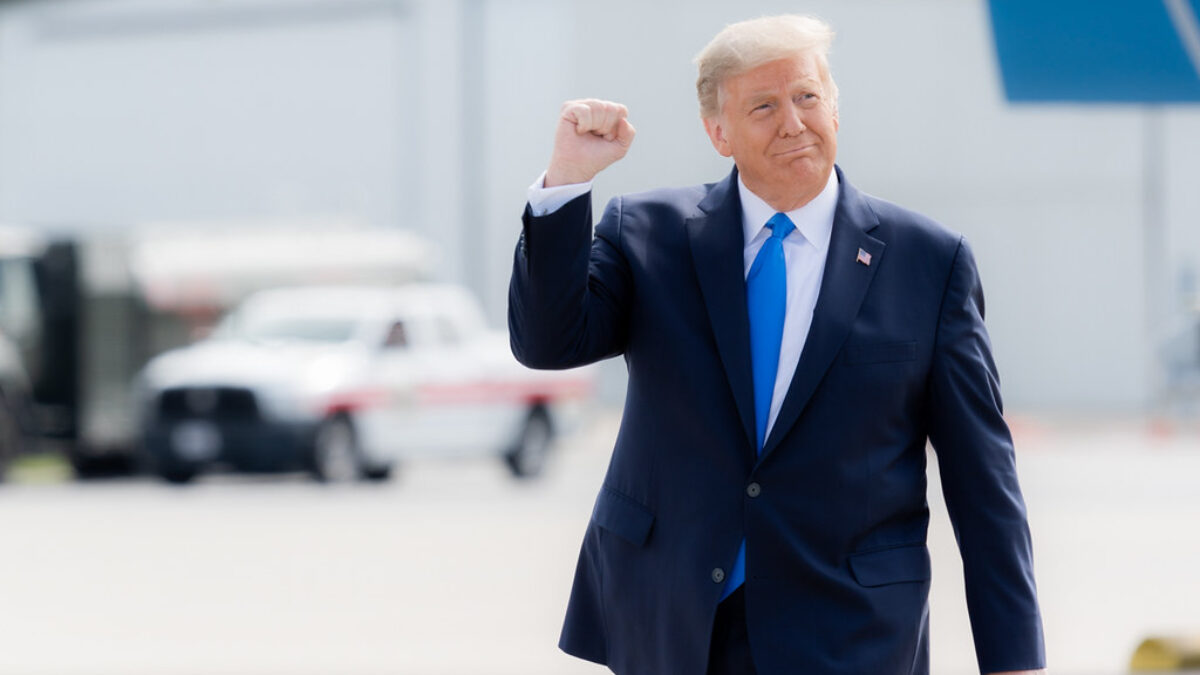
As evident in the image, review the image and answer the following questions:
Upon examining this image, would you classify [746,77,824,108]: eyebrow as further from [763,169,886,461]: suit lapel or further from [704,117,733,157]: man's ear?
[763,169,886,461]: suit lapel

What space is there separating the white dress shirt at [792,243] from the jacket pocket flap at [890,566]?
22 cm

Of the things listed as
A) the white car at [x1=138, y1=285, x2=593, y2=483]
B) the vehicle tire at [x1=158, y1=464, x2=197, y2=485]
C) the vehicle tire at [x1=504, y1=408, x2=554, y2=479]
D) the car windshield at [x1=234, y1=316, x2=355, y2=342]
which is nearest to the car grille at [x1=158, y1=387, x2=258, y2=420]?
the white car at [x1=138, y1=285, x2=593, y2=483]

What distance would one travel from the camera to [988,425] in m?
2.67

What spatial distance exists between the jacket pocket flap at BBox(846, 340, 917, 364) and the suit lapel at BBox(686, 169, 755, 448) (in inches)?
5.8

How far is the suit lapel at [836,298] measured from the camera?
8.44 feet

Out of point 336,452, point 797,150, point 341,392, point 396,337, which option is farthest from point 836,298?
point 396,337

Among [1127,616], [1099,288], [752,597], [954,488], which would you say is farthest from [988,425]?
[1099,288]

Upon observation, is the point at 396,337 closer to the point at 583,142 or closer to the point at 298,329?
the point at 298,329

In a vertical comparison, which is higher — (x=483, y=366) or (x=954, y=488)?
(x=954, y=488)

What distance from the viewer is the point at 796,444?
258 cm

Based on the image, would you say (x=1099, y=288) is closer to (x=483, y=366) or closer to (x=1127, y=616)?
(x=483, y=366)

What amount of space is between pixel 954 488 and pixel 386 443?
14192 mm

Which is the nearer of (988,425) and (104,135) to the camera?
(988,425)

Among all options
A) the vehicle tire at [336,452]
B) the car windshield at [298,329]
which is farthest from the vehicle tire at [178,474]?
the car windshield at [298,329]
